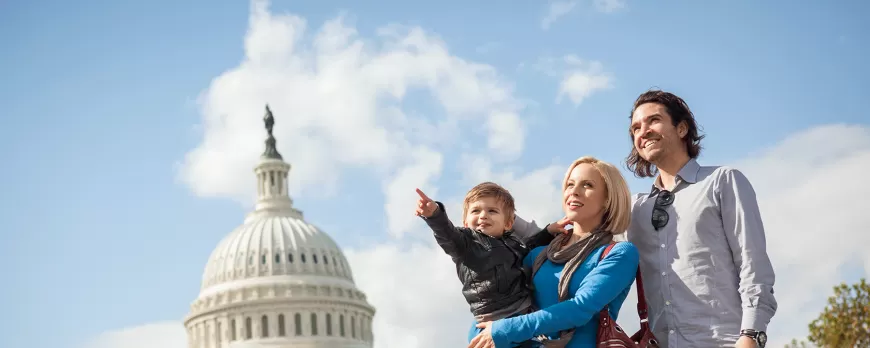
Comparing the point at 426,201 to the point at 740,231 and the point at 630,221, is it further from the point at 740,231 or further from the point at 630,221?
the point at 740,231

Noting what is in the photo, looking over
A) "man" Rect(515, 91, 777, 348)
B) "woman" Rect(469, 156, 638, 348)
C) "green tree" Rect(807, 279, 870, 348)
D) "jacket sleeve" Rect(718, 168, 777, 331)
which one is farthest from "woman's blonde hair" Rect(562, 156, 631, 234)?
"green tree" Rect(807, 279, 870, 348)

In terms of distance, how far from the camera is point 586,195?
29.3 feet

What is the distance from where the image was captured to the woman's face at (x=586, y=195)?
8.91 meters

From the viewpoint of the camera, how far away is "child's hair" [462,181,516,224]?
31.0 ft

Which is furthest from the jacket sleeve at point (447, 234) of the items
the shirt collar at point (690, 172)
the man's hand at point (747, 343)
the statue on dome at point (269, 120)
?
the statue on dome at point (269, 120)

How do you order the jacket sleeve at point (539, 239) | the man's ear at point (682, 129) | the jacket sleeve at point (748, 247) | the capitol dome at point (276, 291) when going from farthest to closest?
the capitol dome at point (276, 291), the jacket sleeve at point (539, 239), the man's ear at point (682, 129), the jacket sleeve at point (748, 247)

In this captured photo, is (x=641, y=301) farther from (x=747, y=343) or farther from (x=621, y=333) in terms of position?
(x=747, y=343)

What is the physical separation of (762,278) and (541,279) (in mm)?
1436

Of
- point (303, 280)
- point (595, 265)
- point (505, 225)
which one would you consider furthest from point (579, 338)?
point (303, 280)

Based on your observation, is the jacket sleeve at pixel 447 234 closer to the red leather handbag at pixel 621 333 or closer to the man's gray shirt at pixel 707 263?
the red leather handbag at pixel 621 333

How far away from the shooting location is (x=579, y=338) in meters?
8.65

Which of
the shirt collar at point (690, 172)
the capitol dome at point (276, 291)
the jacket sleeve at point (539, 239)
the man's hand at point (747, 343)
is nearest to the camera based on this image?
the man's hand at point (747, 343)

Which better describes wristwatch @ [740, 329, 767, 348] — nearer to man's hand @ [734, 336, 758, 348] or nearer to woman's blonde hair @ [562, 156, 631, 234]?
man's hand @ [734, 336, 758, 348]

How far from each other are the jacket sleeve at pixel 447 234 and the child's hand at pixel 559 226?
710mm
